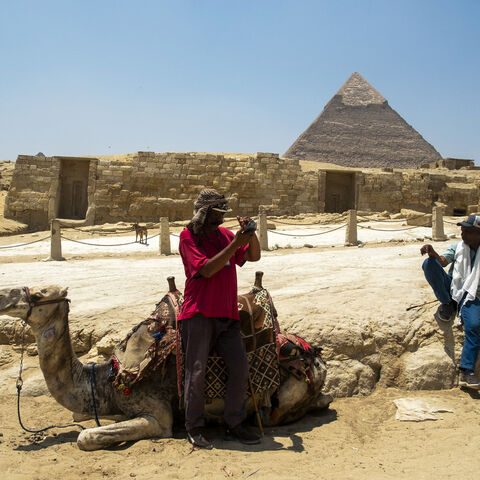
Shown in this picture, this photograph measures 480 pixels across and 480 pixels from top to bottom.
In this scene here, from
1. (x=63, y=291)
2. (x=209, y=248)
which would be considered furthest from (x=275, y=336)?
(x=63, y=291)

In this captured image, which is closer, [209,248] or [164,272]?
[209,248]

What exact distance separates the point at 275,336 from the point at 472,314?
1696mm

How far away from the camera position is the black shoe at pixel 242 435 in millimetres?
3150

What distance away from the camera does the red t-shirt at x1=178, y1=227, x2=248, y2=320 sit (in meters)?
3.14

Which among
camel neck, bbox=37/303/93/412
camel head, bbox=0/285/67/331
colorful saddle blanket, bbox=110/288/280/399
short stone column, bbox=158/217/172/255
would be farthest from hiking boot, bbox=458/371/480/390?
short stone column, bbox=158/217/172/255

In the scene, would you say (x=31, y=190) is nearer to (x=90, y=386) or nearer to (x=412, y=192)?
(x=412, y=192)

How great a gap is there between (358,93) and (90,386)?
10133 cm

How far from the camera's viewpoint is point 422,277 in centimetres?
588

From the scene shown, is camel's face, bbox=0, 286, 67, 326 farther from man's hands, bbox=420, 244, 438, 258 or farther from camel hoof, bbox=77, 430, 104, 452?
man's hands, bbox=420, 244, 438, 258

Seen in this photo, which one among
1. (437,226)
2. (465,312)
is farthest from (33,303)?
(437,226)

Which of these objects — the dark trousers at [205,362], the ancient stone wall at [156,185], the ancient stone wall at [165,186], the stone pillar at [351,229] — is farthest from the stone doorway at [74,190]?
the dark trousers at [205,362]

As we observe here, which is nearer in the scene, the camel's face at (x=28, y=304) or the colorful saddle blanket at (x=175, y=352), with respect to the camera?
the camel's face at (x=28, y=304)

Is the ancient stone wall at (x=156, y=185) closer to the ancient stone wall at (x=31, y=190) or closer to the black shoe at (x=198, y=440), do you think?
the ancient stone wall at (x=31, y=190)

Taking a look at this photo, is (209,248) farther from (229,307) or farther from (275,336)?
(275,336)
